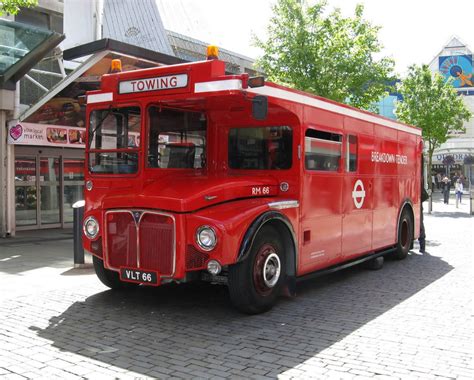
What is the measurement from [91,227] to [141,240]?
34.6 inches

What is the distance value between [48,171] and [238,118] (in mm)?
10454

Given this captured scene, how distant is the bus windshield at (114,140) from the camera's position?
245 inches

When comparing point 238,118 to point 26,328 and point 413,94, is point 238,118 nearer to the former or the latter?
point 26,328

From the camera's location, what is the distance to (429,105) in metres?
23.6

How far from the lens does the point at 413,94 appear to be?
24016mm

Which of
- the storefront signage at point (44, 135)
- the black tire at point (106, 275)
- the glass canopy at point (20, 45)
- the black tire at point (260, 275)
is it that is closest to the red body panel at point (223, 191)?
the black tire at point (260, 275)

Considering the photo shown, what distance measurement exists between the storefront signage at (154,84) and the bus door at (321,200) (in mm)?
1816

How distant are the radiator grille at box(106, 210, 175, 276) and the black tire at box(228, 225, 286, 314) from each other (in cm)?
75

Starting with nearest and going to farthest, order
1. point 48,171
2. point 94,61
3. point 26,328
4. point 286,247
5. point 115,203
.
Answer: point 26,328, point 115,203, point 286,247, point 94,61, point 48,171

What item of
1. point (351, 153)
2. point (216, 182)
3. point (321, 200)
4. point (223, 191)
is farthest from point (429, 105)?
point (223, 191)

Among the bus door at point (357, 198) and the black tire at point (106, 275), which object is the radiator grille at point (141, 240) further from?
the bus door at point (357, 198)

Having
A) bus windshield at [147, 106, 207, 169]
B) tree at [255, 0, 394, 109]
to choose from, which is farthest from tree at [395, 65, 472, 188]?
bus windshield at [147, 106, 207, 169]

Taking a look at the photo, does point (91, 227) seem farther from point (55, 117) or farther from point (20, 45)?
point (55, 117)

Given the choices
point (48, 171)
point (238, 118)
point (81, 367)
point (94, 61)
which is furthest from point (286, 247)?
point (48, 171)
